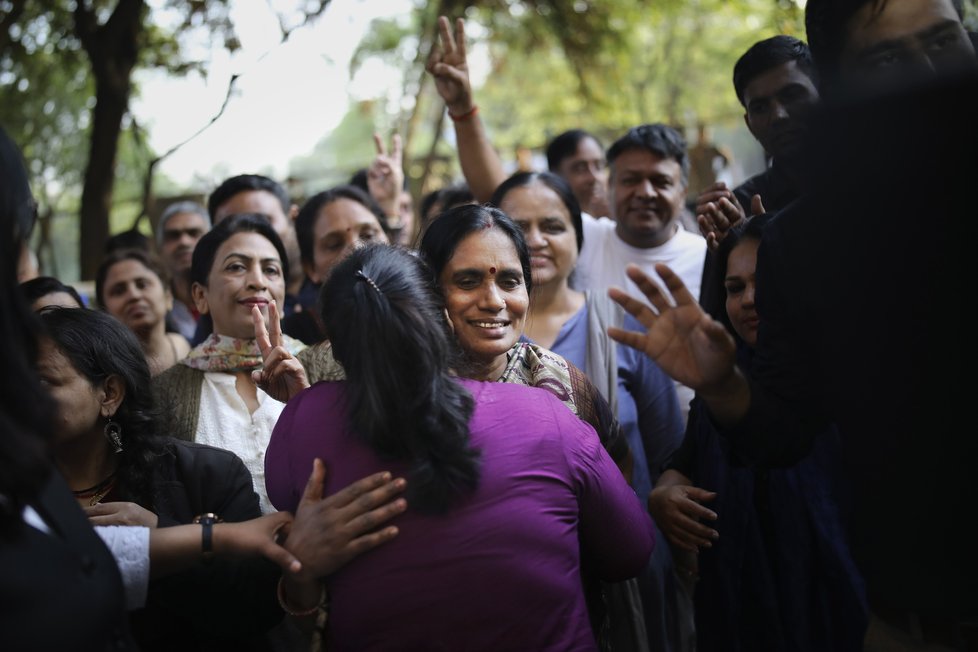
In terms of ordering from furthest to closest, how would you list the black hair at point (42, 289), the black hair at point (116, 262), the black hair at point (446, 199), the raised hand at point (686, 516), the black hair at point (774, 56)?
the black hair at point (446, 199)
the black hair at point (116, 262)
the black hair at point (42, 289)
the black hair at point (774, 56)
the raised hand at point (686, 516)

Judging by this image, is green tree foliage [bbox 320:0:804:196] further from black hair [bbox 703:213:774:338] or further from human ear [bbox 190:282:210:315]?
human ear [bbox 190:282:210:315]

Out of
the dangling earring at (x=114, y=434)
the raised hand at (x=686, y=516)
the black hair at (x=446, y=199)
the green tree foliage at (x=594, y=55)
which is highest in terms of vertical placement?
the green tree foliage at (x=594, y=55)

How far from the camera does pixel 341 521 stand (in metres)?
1.84

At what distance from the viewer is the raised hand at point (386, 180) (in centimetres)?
449

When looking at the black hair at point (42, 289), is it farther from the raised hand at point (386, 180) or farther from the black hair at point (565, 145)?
the black hair at point (565, 145)

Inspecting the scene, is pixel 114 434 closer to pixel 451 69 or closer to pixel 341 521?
pixel 341 521

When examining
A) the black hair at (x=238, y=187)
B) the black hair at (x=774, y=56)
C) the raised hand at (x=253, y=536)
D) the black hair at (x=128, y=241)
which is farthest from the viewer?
the black hair at (x=128, y=241)

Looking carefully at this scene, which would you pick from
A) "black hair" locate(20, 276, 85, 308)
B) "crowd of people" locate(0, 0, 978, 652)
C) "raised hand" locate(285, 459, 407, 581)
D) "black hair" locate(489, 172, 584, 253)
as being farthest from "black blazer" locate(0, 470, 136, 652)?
"black hair" locate(489, 172, 584, 253)

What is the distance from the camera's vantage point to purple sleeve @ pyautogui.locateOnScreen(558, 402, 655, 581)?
6.51ft

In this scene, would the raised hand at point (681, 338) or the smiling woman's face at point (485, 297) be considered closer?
the raised hand at point (681, 338)

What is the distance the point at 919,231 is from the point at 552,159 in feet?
12.8

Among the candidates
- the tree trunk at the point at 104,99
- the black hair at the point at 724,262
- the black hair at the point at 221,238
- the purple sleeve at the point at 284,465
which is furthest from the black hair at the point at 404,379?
the tree trunk at the point at 104,99

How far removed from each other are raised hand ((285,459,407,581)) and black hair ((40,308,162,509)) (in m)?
0.65

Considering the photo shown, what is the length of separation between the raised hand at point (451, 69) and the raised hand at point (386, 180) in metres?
0.79
